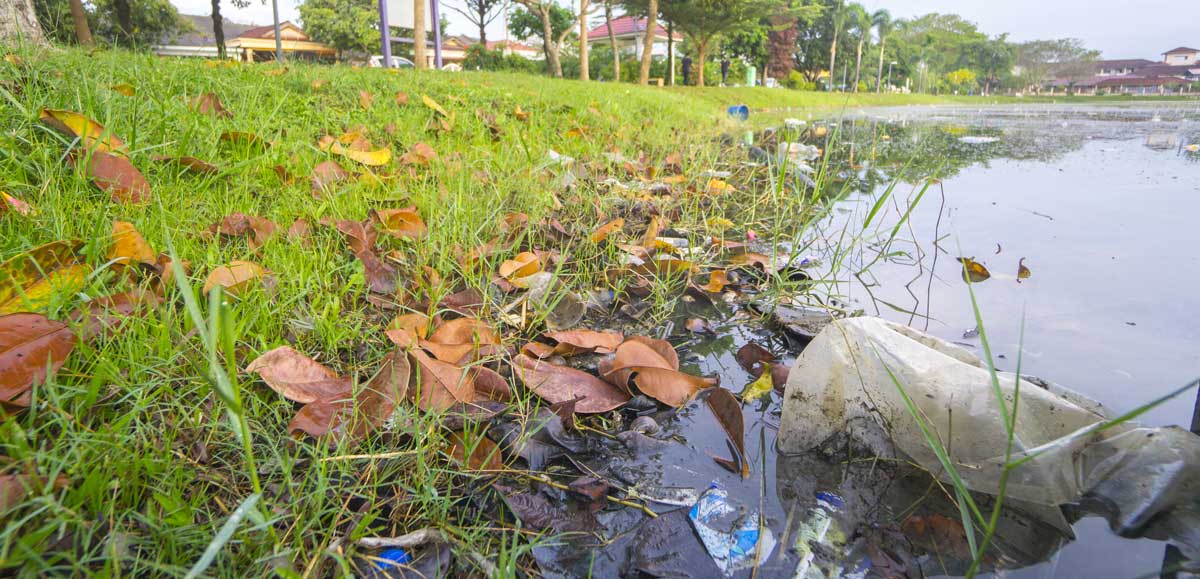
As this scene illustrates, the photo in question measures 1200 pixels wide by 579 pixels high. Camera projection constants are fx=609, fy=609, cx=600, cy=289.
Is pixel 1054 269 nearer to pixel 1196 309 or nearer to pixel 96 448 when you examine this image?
pixel 1196 309

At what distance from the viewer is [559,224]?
199cm

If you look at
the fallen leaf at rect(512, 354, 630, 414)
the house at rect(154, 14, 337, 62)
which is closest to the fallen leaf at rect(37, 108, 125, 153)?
the fallen leaf at rect(512, 354, 630, 414)

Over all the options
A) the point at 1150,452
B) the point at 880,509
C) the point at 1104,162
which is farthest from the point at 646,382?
the point at 1104,162

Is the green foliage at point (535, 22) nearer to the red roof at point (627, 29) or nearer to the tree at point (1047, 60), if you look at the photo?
the red roof at point (627, 29)

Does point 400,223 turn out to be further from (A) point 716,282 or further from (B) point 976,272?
(B) point 976,272

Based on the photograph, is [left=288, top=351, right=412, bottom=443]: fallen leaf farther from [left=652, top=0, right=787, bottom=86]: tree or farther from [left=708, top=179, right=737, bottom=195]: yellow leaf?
[left=652, top=0, right=787, bottom=86]: tree

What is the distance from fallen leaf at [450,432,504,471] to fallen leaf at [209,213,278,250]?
789 mm

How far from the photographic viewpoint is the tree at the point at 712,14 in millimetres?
17078

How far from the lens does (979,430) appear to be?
87cm

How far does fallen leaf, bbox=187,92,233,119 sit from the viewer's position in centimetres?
208

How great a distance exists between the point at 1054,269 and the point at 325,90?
3307 mm

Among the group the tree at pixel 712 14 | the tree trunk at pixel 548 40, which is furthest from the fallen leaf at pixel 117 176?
the tree at pixel 712 14

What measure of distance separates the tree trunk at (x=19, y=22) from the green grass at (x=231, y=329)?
0.58m

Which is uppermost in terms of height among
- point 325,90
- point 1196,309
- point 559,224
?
point 325,90
